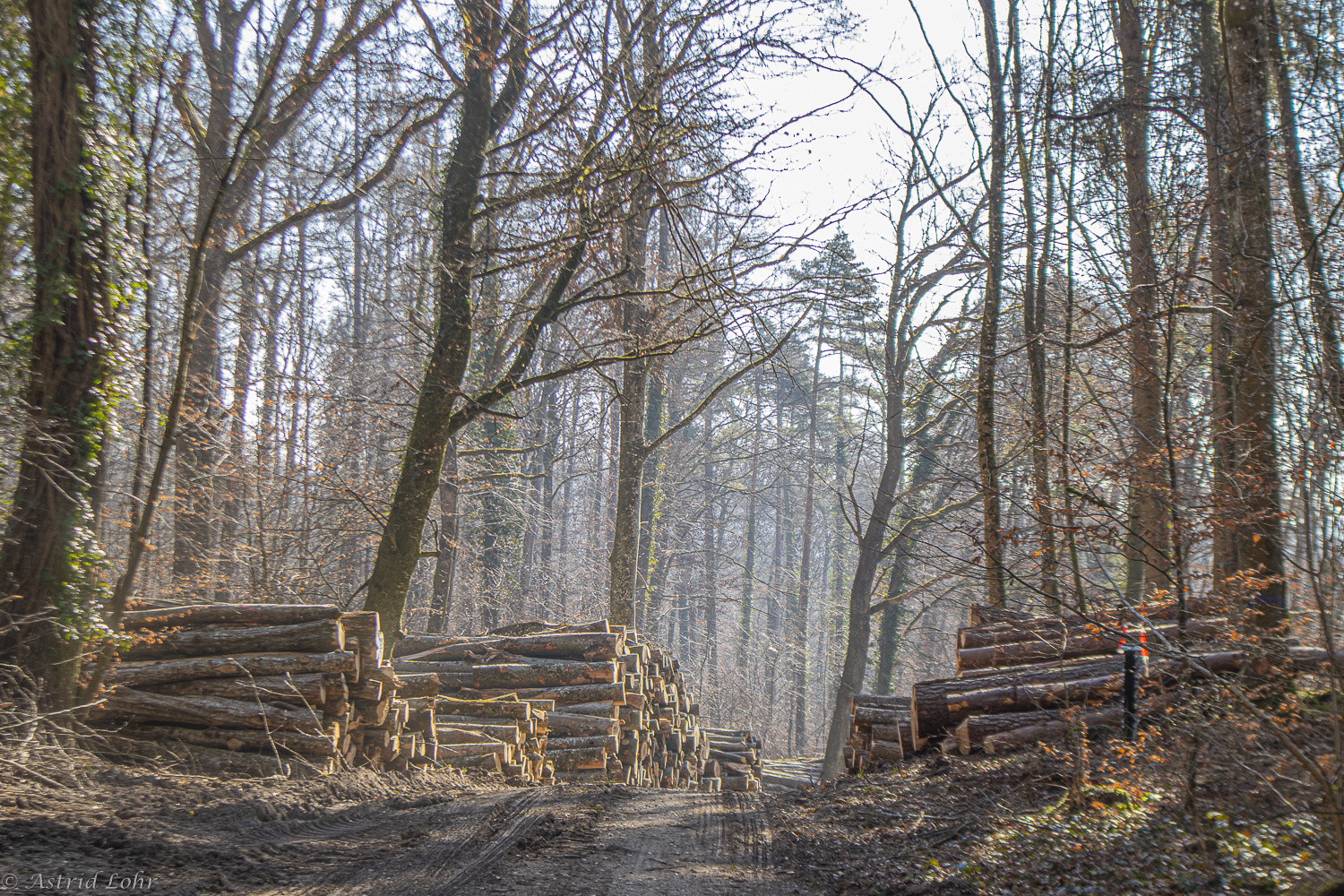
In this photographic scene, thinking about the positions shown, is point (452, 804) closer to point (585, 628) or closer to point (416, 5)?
point (585, 628)

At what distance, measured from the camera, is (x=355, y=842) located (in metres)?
4.68

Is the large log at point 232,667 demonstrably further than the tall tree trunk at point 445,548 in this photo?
No

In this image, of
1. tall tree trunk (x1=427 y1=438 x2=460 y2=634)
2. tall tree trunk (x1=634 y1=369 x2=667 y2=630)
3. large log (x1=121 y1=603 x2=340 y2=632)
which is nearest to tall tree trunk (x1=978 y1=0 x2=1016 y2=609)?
large log (x1=121 y1=603 x2=340 y2=632)

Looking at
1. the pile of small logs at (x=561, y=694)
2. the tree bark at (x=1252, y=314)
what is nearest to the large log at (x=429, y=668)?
the pile of small logs at (x=561, y=694)

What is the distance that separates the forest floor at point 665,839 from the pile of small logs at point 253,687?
0.51m

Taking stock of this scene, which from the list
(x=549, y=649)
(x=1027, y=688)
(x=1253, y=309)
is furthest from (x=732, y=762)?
(x=1253, y=309)

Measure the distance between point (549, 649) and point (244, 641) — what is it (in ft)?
14.4

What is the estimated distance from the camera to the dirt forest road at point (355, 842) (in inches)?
145

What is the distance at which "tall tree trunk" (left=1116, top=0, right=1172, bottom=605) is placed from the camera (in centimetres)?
691

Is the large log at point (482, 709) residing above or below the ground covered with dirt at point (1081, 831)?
below

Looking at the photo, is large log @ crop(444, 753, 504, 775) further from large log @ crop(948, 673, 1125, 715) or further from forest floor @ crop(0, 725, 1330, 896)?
large log @ crop(948, 673, 1125, 715)

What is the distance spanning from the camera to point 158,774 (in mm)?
5051

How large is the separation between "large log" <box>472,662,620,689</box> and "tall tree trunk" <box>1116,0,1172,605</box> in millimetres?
6366

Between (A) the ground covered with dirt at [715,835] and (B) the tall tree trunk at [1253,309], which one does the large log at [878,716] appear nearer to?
(A) the ground covered with dirt at [715,835]
